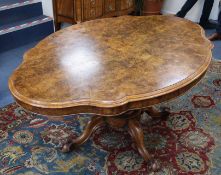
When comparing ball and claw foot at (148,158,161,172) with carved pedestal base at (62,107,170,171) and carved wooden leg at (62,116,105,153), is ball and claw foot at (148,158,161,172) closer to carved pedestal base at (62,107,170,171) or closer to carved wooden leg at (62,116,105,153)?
carved pedestal base at (62,107,170,171)

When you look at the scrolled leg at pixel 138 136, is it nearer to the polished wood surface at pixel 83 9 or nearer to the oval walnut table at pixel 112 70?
the oval walnut table at pixel 112 70

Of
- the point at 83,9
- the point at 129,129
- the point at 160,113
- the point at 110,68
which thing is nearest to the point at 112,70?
the point at 110,68

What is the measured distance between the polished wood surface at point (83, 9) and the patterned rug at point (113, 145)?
1.20 metres

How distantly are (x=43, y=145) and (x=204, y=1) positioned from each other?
265cm

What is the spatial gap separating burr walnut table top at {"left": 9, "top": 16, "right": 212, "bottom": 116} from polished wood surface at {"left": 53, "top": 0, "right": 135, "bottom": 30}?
3.57 ft

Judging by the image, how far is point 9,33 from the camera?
2.94 m

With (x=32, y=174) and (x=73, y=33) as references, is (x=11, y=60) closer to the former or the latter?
(x=73, y=33)

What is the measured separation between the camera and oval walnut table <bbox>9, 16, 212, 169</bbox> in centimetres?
110

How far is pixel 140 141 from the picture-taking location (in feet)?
5.16

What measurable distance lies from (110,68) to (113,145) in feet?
2.06

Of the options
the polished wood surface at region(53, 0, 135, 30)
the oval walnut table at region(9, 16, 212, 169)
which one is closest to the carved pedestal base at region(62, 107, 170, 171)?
the oval walnut table at region(9, 16, 212, 169)

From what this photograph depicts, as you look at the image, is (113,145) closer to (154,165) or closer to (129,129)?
(129,129)

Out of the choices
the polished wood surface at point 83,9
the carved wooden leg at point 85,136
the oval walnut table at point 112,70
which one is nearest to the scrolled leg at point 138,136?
the oval walnut table at point 112,70

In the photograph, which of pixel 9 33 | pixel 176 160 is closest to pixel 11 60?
pixel 9 33
